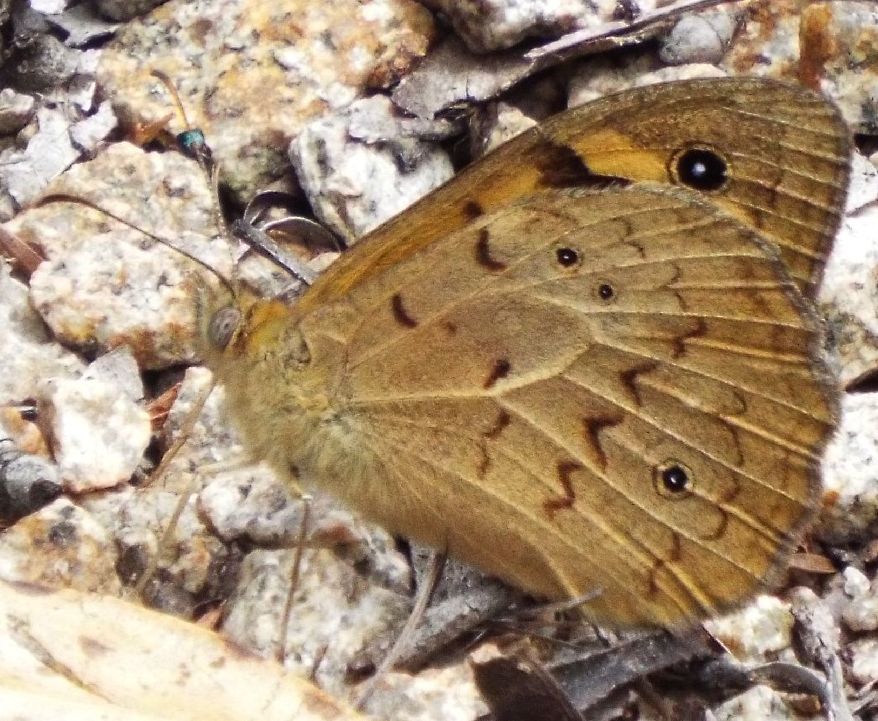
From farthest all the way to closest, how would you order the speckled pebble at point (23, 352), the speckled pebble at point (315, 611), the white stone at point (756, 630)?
1. the speckled pebble at point (23, 352)
2. the white stone at point (756, 630)
3. the speckled pebble at point (315, 611)

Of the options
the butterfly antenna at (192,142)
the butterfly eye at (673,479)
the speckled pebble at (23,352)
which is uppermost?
the butterfly antenna at (192,142)

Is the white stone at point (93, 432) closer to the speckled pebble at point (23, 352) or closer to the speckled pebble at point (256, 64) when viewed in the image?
the speckled pebble at point (23, 352)

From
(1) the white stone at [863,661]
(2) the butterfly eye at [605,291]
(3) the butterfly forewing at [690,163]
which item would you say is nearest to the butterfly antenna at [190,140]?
(3) the butterfly forewing at [690,163]

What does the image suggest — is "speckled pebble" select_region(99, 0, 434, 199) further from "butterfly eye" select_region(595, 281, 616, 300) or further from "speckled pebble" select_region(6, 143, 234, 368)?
"butterfly eye" select_region(595, 281, 616, 300)

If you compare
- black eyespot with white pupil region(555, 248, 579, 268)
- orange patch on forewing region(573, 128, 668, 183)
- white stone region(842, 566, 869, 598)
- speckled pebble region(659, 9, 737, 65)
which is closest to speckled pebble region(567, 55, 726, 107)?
speckled pebble region(659, 9, 737, 65)

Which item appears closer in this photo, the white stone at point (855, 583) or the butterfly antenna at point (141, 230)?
the white stone at point (855, 583)

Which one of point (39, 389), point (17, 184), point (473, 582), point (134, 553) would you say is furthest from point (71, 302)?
point (473, 582)

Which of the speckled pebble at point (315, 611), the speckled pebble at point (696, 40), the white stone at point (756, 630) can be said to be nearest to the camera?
the speckled pebble at point (315, 611)

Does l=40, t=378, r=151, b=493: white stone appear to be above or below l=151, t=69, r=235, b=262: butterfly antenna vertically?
below
